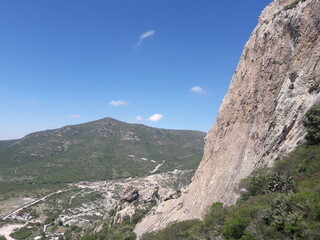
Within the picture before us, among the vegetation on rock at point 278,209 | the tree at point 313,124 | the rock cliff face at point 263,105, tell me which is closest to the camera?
the vegetation on rock at point 278,209

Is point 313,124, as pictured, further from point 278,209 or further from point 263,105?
point 278,209

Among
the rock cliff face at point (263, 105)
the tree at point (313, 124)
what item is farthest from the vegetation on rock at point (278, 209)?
the rock cliff face at point (263, 105)

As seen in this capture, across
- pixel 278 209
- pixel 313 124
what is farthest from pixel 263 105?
pixel 278 209

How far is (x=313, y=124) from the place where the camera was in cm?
1978

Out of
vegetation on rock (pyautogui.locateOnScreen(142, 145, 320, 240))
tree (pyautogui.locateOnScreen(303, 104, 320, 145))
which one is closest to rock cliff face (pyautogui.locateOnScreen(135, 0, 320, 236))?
tree (pyautogui.locateOnScreen(303, 104, 320, 145))

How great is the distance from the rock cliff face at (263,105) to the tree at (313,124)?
111 cm

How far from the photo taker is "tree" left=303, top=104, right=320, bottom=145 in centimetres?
1936

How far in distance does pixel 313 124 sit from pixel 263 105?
8193 mm

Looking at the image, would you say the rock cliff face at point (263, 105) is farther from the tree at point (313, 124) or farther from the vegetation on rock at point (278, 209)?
the vegetation on rock at point (278, 209)

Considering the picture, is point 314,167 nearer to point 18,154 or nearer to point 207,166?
point 207,166

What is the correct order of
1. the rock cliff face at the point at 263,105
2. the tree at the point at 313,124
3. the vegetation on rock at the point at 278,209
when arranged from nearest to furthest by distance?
the vegetation on rock at the point at 278,209, the tree at the point at 313,124, the rock cliff face at the point at 263,105

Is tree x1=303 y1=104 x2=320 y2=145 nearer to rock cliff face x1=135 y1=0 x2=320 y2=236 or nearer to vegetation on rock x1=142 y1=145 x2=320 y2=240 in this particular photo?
vegetation on rock x1=142 y1=145 x2=320 y2=240

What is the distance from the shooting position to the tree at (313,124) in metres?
19.4

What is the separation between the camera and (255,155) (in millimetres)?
25531
